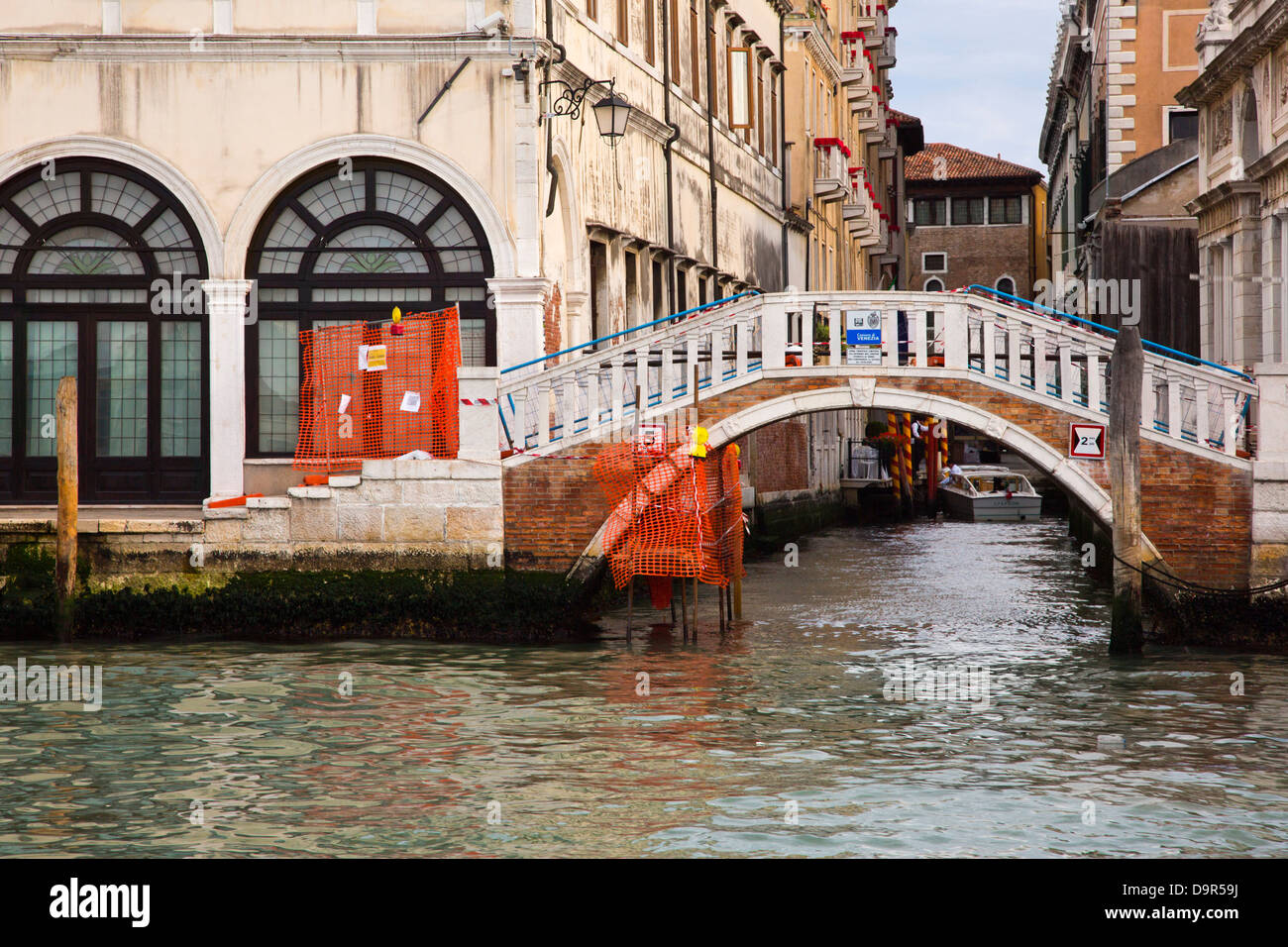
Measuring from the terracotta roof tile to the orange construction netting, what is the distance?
45.1 m

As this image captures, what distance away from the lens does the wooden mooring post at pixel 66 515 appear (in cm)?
1316

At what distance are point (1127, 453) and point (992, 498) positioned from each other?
21055 mm

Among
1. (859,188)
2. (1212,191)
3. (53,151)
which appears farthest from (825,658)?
(859,188)

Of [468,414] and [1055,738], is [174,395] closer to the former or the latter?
[468,414]

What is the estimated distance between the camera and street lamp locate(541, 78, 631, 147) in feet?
49.0

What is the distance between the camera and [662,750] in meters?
9.38

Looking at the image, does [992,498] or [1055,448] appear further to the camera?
[992,498]

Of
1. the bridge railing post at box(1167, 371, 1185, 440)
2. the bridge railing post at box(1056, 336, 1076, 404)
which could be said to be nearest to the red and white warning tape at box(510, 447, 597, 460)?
the bridge railing post at box(1056, 336, 1076, 404)

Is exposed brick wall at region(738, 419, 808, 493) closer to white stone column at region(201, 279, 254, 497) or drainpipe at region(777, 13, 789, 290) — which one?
drainpipe at region(777, 13, 789, 290)

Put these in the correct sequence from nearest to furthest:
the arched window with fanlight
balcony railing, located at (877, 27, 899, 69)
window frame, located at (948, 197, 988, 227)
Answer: the arched window with fanlight, balcony railing, located at (877, 27, 899, 69), window frame, located at (948, 197, 988, 227)

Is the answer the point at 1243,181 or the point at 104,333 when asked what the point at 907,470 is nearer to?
the point at 1243,181

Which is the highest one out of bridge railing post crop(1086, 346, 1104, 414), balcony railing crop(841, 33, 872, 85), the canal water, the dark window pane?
balcony railing crop(841, 33, 872, 85)

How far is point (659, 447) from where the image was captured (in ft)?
44.0

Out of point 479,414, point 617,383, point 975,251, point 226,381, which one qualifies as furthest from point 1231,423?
point 975,251
